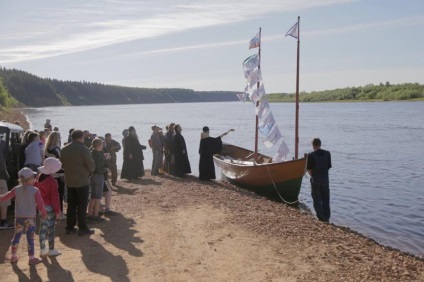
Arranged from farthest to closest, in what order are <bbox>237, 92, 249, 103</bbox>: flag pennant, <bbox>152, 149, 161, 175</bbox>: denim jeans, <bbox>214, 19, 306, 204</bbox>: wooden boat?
<bbox>237, 92, 249, 103</bbox>: flag pennant
<bbox>152, 149, 161, 175</bbox>: denim jeans
<bbox>214, 19, 306, 204</bbox>: wooden boat

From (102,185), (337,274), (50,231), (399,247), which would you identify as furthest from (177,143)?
(337,274)

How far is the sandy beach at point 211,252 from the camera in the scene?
6922 millimetres

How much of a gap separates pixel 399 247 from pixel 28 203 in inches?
335

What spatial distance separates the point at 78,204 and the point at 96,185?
3.46 feet

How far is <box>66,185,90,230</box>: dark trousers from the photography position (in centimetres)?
842

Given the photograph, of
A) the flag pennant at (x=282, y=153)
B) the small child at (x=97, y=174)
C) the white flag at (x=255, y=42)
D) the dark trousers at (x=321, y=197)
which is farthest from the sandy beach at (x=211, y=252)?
the white flag at (x=255, y=42)

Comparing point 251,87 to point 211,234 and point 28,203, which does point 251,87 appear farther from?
point 28,203

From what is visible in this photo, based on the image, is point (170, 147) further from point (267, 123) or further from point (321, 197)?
point (321, 197)

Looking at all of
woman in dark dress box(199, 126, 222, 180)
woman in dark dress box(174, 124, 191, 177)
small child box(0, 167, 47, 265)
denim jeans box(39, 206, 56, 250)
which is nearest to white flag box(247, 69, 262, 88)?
woman in dark dress box(199, 126, 222, 180)

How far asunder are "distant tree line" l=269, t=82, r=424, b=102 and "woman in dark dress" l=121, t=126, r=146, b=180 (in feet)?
402

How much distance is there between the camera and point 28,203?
7094 mm

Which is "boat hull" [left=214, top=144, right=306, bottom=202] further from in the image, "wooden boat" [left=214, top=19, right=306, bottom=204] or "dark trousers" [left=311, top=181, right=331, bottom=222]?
"dark trousers" [left=311, top=181, right=331, bottom=222]

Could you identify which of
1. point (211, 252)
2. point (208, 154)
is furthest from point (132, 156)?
point (211, 252)

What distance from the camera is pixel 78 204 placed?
27.9 feet
